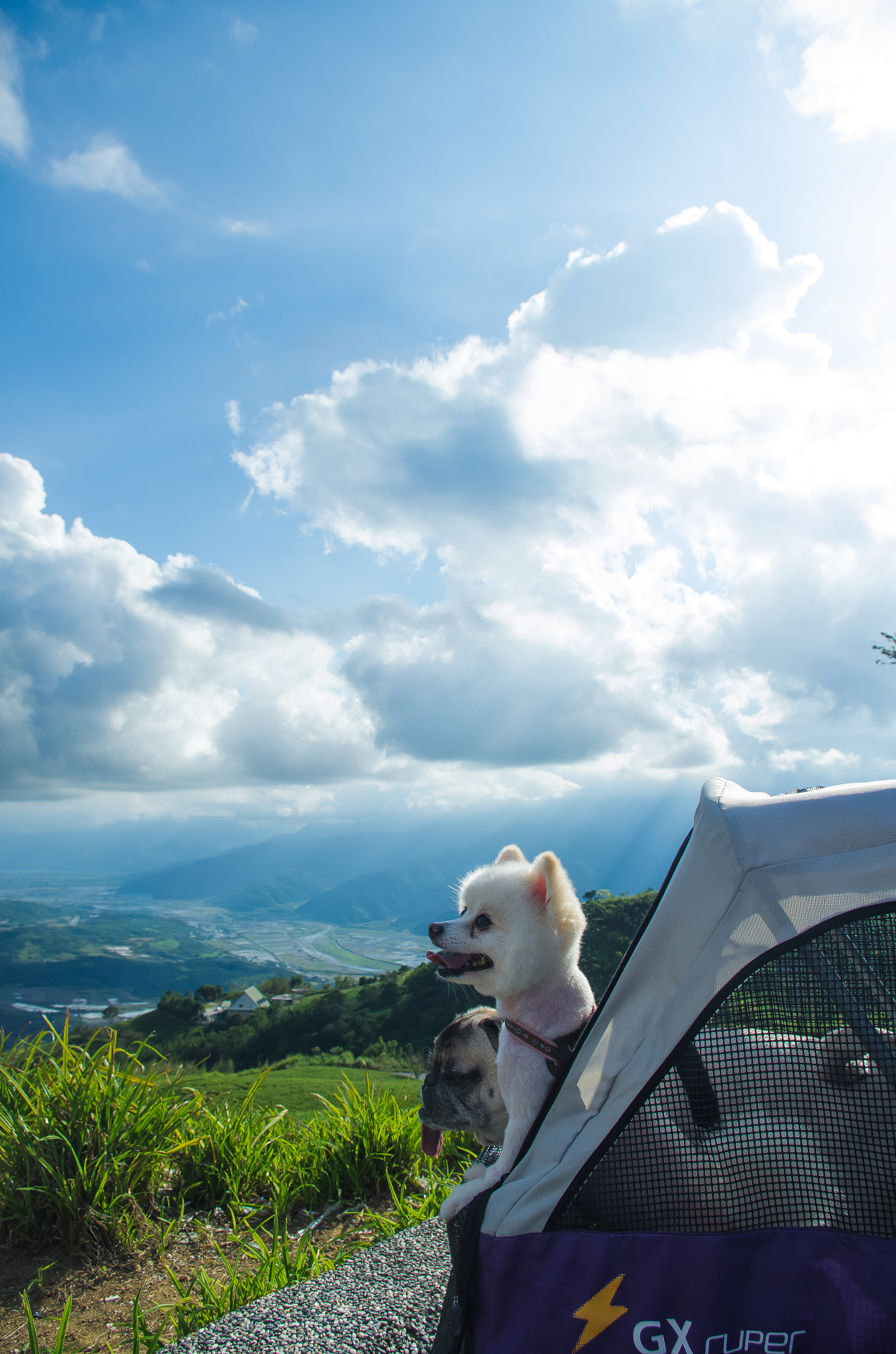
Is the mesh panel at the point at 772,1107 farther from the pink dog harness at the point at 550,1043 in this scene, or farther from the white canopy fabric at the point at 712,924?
the pink dog harness at the point at 550,1043

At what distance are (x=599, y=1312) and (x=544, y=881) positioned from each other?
1282 mm

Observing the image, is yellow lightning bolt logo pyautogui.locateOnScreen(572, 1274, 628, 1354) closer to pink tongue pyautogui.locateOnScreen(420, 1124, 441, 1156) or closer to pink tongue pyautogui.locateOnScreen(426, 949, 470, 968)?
pink tongue pyautogui.locateOnScreen(426, 949, 470, 968)

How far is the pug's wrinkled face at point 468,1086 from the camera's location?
319 cm

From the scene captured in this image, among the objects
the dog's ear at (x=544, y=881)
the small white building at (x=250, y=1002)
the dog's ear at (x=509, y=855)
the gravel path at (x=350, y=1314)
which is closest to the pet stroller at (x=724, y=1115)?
the dog's ear at (x=544, y=881)

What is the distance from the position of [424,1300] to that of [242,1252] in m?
1.63

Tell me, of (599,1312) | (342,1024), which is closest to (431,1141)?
(599,1312)

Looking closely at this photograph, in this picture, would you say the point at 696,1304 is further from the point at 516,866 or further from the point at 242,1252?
the point at 242,1252

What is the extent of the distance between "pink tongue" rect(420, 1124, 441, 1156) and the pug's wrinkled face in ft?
0.16

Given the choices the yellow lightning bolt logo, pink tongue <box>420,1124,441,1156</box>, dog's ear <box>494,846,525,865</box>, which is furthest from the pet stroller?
pink tongue <box>420,1124,441,1156</box>

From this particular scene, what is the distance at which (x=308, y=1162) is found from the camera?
15.8ft

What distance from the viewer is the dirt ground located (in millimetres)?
2984

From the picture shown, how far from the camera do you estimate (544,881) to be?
259cm

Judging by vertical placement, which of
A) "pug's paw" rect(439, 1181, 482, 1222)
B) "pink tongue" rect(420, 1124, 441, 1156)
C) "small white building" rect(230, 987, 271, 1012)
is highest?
"pug's paw" rect(439, 1181, 482, 1222)

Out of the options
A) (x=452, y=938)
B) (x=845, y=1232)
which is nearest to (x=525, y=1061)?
(x=452, y=938)
